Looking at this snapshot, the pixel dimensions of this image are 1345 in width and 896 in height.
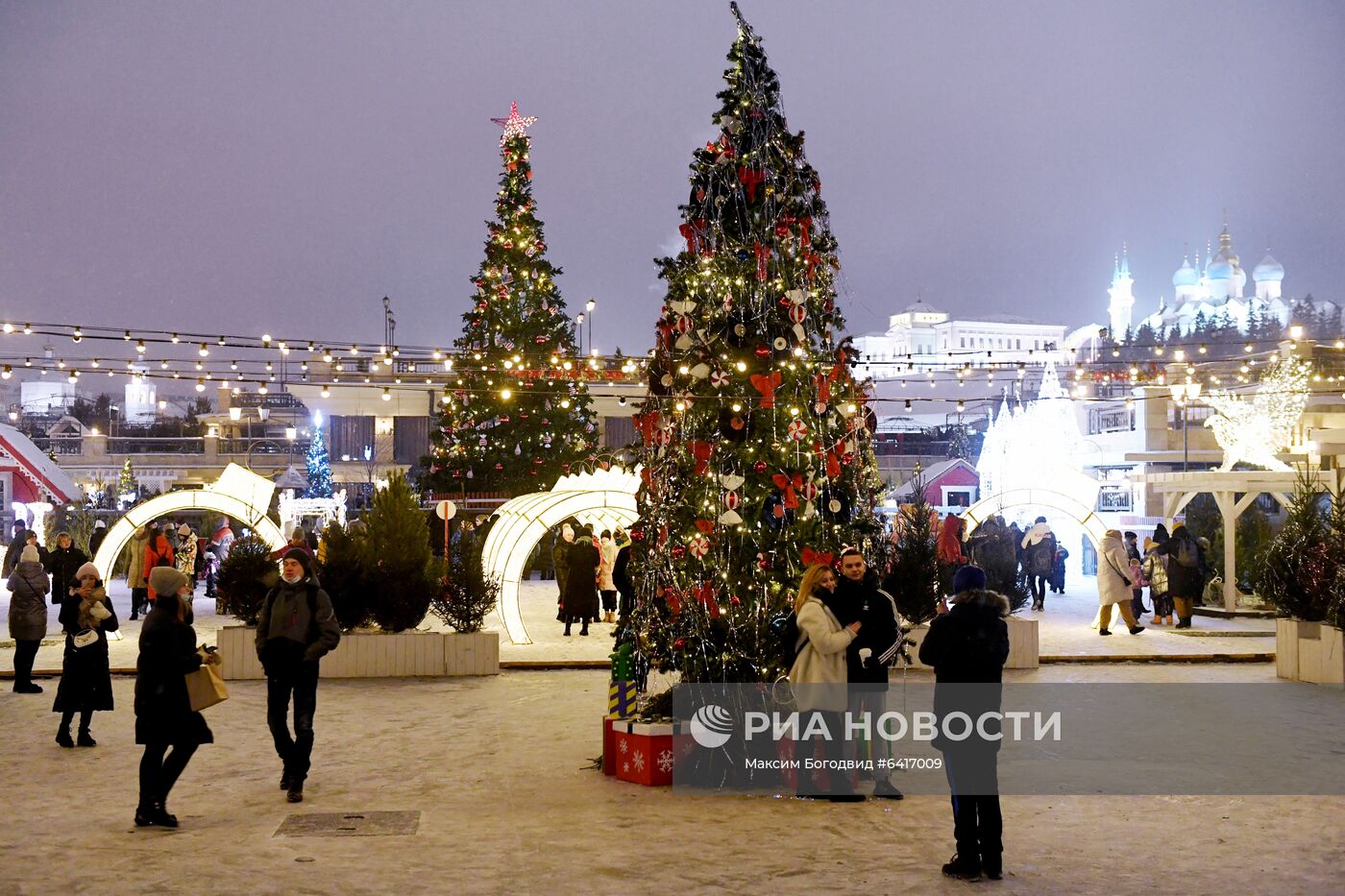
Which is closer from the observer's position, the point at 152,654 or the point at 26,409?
the point at 152,654

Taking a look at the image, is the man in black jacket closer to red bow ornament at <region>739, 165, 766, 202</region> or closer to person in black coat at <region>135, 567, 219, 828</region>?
red bow ornament at <region>739, 165, 766, 202</region>

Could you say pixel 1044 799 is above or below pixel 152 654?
below

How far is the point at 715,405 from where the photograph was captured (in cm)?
942

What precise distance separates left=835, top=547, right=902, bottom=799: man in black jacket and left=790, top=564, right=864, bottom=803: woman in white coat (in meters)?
0.06

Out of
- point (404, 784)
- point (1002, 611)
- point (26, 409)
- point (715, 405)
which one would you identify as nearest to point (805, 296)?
point (715, 405)

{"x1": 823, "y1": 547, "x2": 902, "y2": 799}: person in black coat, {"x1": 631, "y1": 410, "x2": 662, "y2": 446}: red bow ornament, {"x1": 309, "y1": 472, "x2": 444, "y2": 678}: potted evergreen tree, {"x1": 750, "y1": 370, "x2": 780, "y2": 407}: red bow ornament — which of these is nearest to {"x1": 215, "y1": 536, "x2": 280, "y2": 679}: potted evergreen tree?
{"x1": 309, "y1": 472, "x2": 444, "y2": 678}: potted evergreen tree

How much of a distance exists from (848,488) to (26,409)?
405ft

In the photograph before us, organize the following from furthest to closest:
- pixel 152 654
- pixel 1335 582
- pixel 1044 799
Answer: pixel 1335 582
pixel 1044 799
pixel 152 654

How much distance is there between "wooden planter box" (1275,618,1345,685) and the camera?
14.0m

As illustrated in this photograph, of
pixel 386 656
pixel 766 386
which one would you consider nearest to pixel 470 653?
pixel 386 656

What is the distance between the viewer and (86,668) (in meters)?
10.3

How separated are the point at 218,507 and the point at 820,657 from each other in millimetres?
13516

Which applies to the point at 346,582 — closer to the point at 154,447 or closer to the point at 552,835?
the point at 552,835

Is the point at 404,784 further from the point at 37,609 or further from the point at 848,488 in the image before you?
the point at 37,609
